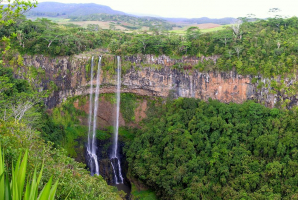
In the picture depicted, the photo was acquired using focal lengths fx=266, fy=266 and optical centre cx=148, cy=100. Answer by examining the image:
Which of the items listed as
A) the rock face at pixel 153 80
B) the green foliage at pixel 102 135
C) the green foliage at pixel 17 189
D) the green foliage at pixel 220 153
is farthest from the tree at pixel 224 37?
the green foliage at pixel 17 189

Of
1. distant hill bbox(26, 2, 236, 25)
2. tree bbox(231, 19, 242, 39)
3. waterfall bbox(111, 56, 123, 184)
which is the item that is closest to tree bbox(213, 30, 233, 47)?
tree bbox(231, 19, 242, 39)

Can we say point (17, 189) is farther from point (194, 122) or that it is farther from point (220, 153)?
point (194, 122)

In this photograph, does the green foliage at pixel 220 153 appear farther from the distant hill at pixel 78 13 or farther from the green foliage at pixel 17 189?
the distant hill at pixel 78 13

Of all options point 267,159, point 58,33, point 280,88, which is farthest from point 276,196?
point 58,33

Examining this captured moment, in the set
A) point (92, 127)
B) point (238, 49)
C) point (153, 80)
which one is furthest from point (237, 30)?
point (92, 127)

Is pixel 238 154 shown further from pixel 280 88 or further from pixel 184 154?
pixel 280 88
